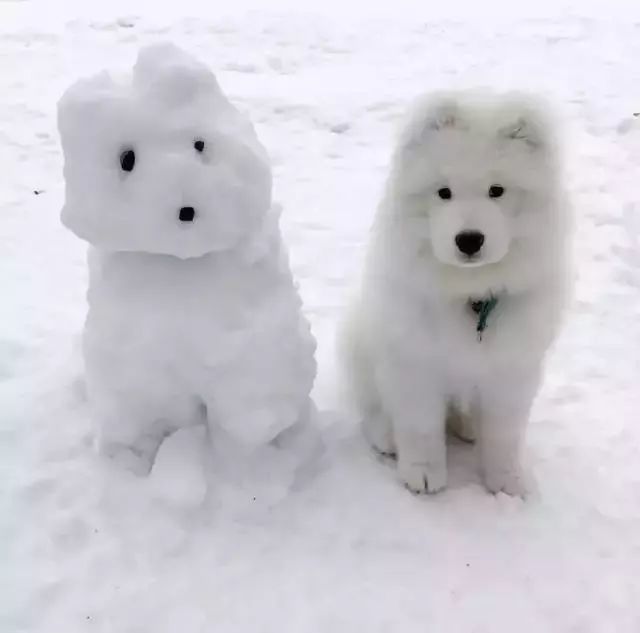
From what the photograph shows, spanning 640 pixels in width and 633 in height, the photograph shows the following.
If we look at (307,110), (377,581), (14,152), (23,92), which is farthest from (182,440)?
(23,92)

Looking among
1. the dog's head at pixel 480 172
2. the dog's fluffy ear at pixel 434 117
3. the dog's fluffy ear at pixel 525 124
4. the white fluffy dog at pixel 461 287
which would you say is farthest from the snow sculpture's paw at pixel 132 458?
the dog's fluffy ear at pixel 525 124

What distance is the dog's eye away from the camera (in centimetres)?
207

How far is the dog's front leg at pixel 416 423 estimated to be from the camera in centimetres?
241

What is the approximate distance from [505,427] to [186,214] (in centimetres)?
108

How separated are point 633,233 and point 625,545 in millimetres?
1904

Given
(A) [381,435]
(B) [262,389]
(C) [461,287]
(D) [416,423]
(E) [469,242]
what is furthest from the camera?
(A) [381,435]

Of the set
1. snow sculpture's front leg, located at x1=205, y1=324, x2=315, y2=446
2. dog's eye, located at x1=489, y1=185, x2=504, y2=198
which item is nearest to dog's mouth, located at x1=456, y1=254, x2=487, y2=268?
dog's eye, located at x1=489, y1=185, x2=504, y2=198

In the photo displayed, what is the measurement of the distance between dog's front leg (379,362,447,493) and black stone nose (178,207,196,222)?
0.69 meters

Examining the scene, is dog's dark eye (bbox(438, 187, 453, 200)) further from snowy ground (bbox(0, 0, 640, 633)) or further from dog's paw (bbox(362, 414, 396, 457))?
dog's paw (bbox(362, 414, 396, 457))

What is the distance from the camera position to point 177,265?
2285 mm

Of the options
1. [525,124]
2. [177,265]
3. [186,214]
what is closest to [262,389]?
[177,265]

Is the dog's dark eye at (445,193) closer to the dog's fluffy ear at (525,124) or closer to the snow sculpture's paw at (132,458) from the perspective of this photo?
the dog's fluffy ear at (525,124)

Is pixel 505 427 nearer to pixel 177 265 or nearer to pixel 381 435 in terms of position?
pixel 381 435

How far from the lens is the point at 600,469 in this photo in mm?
2701
